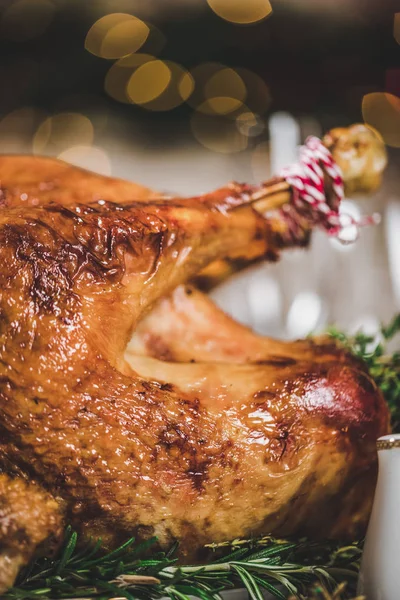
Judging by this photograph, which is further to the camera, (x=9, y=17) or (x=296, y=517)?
(x=9, y=17)

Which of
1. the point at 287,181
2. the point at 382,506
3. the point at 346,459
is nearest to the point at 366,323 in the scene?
the point at 287,181

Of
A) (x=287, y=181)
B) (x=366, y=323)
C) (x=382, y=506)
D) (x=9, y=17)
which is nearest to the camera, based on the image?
(x=382, y=506)

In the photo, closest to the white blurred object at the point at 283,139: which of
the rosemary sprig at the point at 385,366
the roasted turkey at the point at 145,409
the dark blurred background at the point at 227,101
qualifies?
the dark blurred background at the point at 227,101

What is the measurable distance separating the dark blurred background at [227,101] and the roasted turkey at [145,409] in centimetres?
87

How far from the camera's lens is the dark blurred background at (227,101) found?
1817 mm

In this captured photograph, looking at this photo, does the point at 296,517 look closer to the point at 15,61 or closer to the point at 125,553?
the point at 125,553

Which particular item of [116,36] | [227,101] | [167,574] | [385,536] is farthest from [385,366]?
[116,36]

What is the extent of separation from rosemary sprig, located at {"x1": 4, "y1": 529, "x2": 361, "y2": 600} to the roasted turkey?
0.09 feet

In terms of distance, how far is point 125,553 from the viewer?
800 mm

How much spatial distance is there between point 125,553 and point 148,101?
1469mm

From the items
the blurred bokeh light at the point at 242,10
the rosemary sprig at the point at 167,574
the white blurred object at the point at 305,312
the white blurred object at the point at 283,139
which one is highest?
the blurred bokeh light at the point at 242,10

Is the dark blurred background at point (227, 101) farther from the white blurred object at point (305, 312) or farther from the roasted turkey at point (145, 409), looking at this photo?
the roasted turkey at point (145, 409)

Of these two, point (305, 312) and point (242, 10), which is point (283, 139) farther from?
point (305, 312)

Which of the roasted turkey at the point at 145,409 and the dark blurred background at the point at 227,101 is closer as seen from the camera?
the roasted turkey at the point at 145,409
